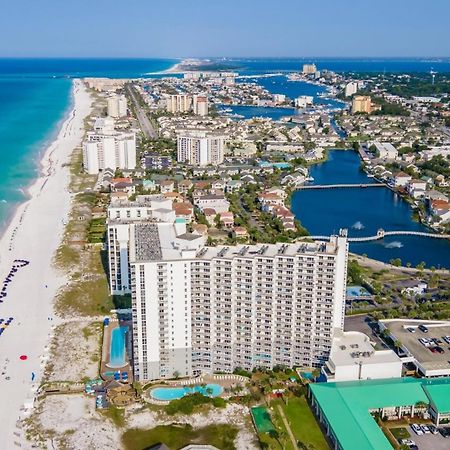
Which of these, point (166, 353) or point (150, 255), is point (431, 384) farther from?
point (150, 255)

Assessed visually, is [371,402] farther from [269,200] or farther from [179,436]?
[269,200]

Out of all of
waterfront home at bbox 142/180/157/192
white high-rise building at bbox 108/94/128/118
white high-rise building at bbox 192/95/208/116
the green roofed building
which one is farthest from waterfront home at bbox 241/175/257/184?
white high-rise building at bbox 192/95/208/116

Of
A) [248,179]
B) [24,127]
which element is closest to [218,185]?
[248,179]

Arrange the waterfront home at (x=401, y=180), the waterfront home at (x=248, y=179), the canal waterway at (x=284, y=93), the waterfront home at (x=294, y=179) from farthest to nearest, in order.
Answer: the canal waterway at (x=284, y=93), the waterfront home at (x=401, y=180), the waterfront home at (x=294, y=179), the waterfront home at (x=248, y=179)

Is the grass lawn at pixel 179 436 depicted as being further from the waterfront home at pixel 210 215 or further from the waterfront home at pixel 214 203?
the waterfront home at pixel 214 203

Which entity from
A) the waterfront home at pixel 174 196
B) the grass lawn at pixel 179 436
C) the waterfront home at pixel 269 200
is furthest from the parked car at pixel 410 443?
the waterfront home at pixel 174 196
